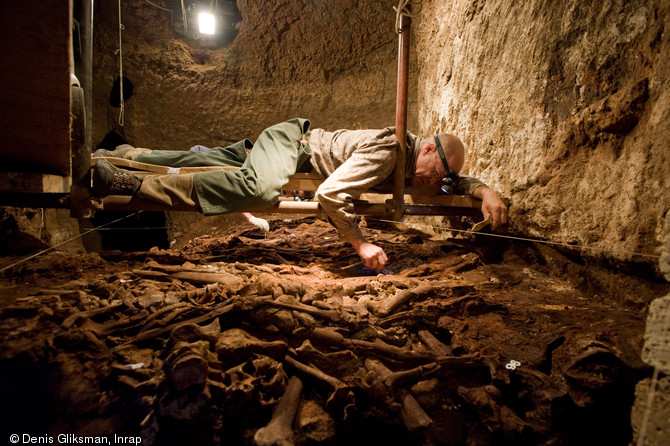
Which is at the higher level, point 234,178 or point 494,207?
point 234,178

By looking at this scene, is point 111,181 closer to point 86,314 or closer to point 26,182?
point 26,182

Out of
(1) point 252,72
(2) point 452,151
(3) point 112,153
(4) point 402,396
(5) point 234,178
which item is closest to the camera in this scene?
(4) point 402,396

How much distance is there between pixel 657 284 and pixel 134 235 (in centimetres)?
749

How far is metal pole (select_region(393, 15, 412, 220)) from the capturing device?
2.61 m

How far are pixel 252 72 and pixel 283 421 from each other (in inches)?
258

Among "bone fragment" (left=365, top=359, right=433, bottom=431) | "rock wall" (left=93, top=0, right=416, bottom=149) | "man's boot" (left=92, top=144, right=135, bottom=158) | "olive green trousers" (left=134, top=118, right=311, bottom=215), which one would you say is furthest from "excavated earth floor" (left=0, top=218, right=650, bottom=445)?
"rock wall" (left=93, top=0, right=416, bottom=149)

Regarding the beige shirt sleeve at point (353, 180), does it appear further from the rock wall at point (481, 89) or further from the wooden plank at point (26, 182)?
the wooden plank at point (26, 182)

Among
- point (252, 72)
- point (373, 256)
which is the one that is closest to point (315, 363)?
point (373, 256)

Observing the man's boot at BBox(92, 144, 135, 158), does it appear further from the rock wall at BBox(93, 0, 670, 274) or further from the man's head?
the man's head

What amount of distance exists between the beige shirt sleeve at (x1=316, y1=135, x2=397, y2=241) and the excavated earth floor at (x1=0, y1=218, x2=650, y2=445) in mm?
643

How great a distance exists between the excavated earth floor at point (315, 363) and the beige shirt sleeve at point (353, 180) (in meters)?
0.64

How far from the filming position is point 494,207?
9.19 ft

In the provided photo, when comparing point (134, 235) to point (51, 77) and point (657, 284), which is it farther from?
point (657, 284)

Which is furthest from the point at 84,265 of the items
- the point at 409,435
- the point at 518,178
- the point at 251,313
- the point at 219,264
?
the point at 518,178
